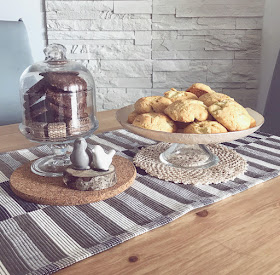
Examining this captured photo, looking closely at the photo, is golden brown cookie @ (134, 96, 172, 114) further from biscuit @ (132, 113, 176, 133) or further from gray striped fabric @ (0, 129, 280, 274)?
gray striped fabric @ (0, 129, 280, 274)

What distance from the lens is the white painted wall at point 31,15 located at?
2.01 m

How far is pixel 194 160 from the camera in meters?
0.87

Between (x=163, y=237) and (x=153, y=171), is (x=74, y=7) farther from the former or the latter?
(x=163, y=237)

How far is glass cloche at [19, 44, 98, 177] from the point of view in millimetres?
789

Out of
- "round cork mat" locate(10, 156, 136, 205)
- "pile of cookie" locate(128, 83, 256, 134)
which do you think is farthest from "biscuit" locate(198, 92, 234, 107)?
"round cork mat" locate(10, 156, 136, 205)

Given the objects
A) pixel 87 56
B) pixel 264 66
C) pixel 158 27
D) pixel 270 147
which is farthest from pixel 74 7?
pixel 270 147

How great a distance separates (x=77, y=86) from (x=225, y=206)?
0.44m

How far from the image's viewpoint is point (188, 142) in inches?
30.5

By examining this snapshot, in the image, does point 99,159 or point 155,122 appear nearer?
point 99,159

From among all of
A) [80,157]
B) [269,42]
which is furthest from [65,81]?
[269,42]

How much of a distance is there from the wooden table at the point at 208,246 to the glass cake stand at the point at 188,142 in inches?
5.9

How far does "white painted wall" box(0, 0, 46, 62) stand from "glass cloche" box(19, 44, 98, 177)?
53.2 inches

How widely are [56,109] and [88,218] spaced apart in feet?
0.97

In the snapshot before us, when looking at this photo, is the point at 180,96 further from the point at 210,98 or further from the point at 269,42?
the point at 269,42
